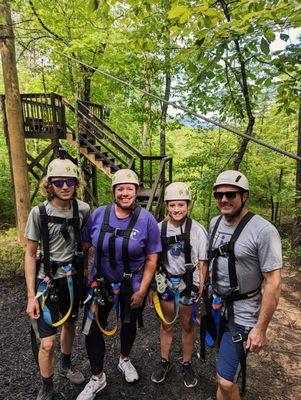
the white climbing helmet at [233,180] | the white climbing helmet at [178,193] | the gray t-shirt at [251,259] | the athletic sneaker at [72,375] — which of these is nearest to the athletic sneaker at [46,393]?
the athletic sneaker at [72,375]

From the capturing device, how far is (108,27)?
25.8ft

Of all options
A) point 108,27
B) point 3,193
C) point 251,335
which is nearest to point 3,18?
point 108,27

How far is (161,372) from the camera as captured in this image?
10.4 feet

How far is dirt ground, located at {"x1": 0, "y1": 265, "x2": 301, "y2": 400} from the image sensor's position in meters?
2.98

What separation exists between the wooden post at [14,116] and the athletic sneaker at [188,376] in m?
5.18

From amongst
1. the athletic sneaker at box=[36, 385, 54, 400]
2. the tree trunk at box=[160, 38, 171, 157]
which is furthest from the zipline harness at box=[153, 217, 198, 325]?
the tree trunk at box=[160, 38, 171, 157]

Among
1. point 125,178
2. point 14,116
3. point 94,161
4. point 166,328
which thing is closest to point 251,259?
point 125,178

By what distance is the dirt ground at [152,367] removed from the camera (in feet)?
9.78

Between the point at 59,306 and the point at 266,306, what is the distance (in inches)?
78.0

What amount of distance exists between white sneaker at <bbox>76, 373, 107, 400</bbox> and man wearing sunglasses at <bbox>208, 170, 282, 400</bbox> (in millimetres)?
1325

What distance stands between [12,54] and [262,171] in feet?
37.1

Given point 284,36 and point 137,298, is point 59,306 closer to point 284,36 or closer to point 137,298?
point 137,298

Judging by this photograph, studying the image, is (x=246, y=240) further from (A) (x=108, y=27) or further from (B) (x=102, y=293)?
(A) (x=108, y=27)

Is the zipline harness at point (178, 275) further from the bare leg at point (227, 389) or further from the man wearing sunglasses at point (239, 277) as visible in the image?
the bare leg at point (227, 389)
